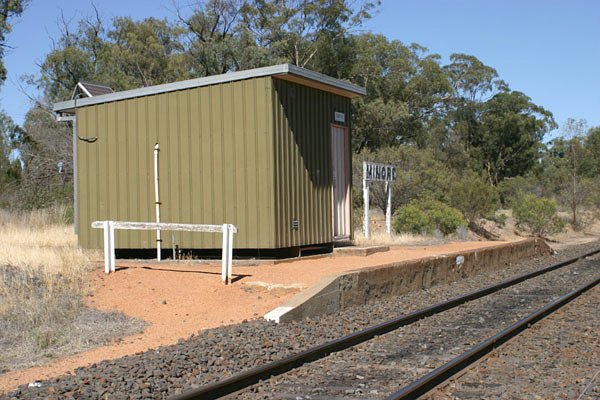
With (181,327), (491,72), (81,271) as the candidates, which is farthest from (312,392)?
(491,72)

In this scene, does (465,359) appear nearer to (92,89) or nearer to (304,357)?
(304,357)

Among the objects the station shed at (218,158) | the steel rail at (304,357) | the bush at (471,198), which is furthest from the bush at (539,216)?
the steel rail at (304,357)

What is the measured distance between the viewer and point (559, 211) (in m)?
42.2

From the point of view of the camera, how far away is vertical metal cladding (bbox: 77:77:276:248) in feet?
43.5

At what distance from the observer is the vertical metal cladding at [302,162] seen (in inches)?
527

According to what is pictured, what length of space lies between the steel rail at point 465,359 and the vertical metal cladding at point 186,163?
5.29 meters

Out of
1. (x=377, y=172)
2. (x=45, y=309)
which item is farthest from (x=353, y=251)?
(x=45, y=309)

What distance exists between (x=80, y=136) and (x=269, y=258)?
514 centimetres

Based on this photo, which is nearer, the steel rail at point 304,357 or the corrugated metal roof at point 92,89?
the steel rail at point 304,357

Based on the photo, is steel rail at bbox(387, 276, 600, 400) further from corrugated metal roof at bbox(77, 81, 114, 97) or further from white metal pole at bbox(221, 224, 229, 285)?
corrugated metal roof at bbox(77, 81, 114, 97)

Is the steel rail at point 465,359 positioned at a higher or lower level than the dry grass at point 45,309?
lower

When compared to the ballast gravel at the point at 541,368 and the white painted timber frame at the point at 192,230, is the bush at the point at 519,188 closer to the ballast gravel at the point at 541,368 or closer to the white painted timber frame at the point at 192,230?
the white painted timber frame at the point at 192,230

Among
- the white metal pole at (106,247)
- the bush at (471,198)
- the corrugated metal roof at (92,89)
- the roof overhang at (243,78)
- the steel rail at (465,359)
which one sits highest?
the corrugated metal roof at (92,89)

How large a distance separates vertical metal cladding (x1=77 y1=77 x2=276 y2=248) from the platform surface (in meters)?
1.13
